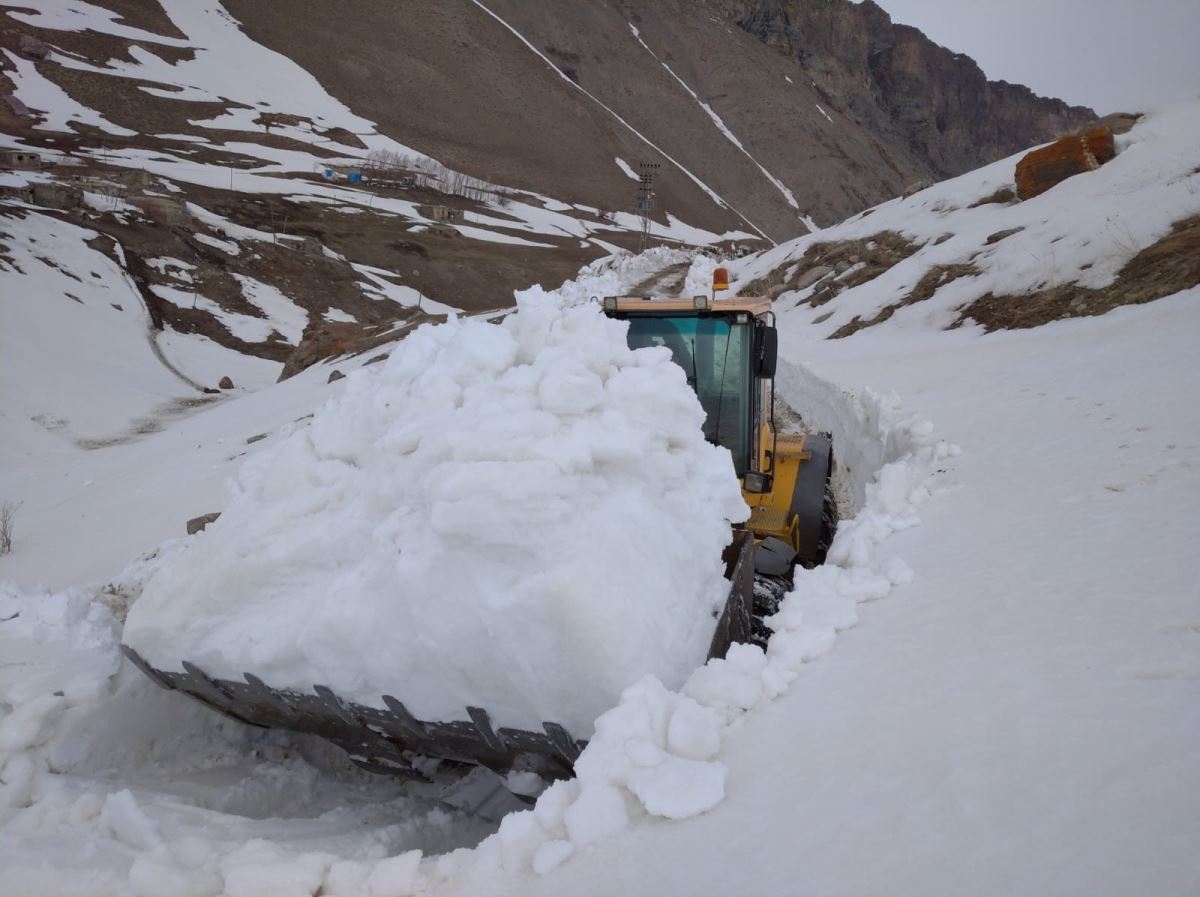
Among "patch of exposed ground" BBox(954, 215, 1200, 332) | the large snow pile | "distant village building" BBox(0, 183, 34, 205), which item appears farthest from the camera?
"distant village building" BBox(0, 183, 34, 205)

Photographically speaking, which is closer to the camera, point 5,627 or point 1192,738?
point 1192,738

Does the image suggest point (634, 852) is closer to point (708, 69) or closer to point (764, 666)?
point (764, 666)

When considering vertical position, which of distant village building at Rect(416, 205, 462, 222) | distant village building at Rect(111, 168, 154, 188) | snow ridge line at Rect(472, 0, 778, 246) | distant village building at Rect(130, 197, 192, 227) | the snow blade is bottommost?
the snow blade

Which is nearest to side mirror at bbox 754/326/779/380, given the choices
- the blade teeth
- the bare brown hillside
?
the blade teeth

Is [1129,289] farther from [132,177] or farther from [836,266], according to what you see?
[132,177]

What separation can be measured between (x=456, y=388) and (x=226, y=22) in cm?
10713

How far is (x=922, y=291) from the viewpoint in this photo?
560 inches

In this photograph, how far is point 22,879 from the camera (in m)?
2.38

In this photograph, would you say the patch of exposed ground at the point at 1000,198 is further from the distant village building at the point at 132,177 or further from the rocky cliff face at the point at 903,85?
the rocky cliff face at the point at 903,85

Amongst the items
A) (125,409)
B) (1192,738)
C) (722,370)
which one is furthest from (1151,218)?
(125,409)

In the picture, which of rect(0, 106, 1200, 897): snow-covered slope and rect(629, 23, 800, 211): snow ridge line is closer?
rect(0, 106, 1200, 897): snow-covered slope

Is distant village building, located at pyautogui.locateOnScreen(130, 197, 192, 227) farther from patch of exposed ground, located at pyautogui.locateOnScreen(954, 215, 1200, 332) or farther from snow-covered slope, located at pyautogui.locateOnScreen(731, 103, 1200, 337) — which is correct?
patch of exposed ground, located at pyautogui.locateOnScreen(954, 215, 1200, 332)

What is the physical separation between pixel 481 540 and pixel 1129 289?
31.8 ft

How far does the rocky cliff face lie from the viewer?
5556 inches
